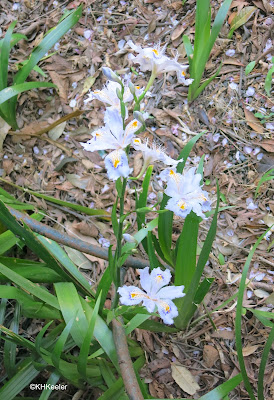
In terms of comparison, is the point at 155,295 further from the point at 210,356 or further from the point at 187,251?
the point at 210,356

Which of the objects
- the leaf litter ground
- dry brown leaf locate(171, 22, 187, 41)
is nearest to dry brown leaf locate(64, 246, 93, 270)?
the leaf litter ground

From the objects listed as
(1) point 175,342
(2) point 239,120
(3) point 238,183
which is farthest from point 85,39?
(1) point 175,342

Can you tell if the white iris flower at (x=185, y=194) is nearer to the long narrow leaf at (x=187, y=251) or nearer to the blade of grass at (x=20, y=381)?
the long narrow leaf at (x=187, y=251)

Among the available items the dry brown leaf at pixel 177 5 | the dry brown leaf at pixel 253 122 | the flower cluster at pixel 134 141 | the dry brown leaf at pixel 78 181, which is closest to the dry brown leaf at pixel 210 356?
the flower cluster at pixel 134 141

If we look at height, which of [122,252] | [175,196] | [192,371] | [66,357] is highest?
[175,196]

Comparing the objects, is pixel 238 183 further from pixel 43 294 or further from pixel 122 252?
pixel 43 294

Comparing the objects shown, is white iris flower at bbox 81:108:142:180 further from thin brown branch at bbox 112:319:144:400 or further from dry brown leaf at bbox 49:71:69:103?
dry brown leaf at bbox 49:71:69:103

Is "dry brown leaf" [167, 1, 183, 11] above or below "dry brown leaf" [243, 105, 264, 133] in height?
above
